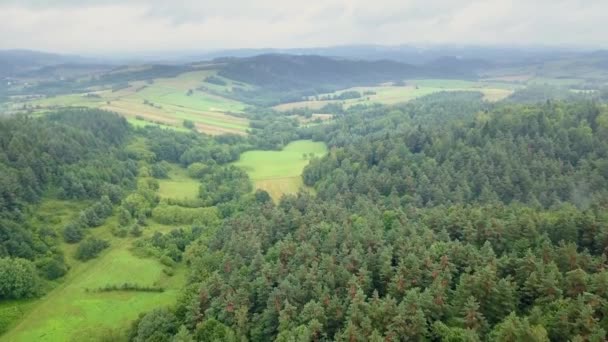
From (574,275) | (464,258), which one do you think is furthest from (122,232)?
(574,275)

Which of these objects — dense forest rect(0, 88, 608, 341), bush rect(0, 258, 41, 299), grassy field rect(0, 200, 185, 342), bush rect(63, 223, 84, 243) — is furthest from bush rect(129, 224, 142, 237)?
bush rect(0, 258, 41, 299)

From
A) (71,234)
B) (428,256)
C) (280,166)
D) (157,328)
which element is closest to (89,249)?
(71,234)

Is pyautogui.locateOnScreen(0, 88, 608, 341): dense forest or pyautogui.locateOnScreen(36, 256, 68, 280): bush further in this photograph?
pyautogui.locateOnScreen(36, 256, 68, 280): bush

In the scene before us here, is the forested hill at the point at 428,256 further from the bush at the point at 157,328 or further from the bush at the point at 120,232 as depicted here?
the bush at the point at 120,232

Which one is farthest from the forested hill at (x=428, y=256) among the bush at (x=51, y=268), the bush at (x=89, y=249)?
the bush at (x=51, y=268)

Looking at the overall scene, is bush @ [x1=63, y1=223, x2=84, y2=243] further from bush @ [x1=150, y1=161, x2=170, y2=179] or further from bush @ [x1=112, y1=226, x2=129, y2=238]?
bush @ [x1=150, y1=161, x2=170, y2=179]

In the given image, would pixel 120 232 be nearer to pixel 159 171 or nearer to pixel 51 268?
pixel 51 268
